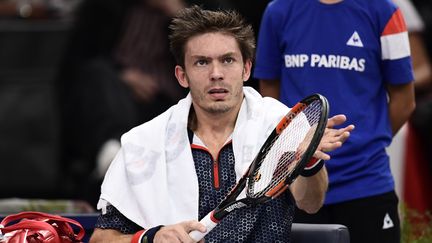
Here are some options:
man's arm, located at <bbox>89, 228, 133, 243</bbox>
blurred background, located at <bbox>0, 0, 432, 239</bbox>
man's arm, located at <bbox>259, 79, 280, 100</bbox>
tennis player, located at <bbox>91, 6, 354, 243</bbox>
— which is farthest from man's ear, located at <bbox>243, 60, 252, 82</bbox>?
blurred background, located at <bbox>0, 0, 432, 239</bbox>

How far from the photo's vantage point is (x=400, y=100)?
6.99m

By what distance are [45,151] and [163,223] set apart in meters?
5.43

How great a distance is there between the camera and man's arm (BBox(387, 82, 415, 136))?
698cm

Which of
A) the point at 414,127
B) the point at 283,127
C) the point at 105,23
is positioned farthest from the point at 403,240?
the point at 105,23

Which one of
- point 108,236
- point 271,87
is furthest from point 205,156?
point 271,87

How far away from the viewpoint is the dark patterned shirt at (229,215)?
5.99 metres

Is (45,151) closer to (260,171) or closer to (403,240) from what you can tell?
(403,240)

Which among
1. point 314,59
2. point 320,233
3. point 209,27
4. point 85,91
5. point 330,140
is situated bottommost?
point 85,91

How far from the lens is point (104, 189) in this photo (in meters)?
6.14

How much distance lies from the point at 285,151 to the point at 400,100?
1222 mm

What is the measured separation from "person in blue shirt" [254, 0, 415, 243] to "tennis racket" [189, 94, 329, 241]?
93 centimetres

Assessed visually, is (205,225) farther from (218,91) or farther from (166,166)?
(218,91)

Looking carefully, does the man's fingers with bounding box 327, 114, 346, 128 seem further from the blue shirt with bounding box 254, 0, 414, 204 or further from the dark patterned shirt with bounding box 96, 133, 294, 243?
the blue shirt with bounding box 254, 0, 414, 204

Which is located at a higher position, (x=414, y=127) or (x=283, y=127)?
(x=283, y=127)
